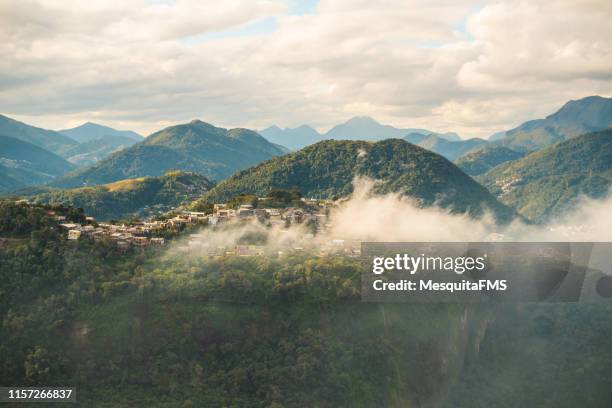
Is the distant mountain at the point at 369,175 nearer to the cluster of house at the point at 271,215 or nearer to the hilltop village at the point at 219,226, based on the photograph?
the hilltop village at the point at 219,226

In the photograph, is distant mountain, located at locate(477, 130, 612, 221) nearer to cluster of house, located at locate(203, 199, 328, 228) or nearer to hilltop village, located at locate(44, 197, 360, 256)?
cluster of house, located at locate(203, 199, 328, 228)

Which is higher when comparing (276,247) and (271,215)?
(271,215)

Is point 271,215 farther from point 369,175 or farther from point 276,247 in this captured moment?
point 369,175

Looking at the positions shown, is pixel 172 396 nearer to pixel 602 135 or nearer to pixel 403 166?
pixel 403 166

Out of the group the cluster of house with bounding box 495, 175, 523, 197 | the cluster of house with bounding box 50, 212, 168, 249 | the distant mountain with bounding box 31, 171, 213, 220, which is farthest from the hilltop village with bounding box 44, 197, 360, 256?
the cluster of house with bounding box 495, 175, 523, 197

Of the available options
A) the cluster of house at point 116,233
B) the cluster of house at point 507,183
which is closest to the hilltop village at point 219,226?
the cluster of house at point 116,233

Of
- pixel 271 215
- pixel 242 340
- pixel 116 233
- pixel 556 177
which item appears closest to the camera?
pixel 242 340

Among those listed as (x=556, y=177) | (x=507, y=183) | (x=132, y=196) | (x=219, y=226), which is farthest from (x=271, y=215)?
(x=507, y=183)
